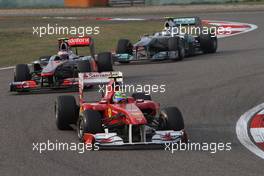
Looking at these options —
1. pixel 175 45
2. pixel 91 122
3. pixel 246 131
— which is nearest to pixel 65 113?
pixel 91 122

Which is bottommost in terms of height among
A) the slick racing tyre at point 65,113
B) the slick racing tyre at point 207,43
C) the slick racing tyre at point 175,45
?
the slick racing tyre at point 207,43

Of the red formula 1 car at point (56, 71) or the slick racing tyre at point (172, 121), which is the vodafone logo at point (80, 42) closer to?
the red formula 1 car at point (56, 71)

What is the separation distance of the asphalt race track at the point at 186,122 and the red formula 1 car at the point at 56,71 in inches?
19.5

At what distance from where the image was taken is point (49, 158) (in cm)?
943

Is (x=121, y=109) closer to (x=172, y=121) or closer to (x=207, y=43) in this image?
(x=172, y=121)

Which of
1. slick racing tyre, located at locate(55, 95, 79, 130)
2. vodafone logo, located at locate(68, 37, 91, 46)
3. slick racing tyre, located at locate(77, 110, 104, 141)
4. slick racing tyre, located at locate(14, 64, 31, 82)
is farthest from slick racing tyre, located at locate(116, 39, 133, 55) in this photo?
slick racing tyre, located at locate(77, 110, 104, 141)

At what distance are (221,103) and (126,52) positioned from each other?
333 inches

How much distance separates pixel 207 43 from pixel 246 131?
13.2 m

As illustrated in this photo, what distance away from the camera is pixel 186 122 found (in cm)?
1212

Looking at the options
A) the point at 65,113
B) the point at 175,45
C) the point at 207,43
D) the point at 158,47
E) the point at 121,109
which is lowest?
the point at 207,43

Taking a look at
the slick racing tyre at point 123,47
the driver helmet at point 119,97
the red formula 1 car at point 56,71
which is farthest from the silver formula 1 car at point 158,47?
the driver helmet at point 119,97

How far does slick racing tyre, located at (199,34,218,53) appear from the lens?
24.1 metres

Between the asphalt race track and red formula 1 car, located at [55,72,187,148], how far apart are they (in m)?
0.24

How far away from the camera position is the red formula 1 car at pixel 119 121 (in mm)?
10023
